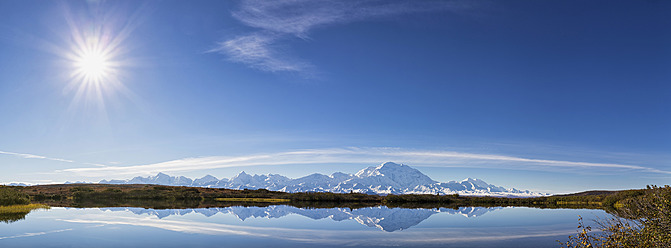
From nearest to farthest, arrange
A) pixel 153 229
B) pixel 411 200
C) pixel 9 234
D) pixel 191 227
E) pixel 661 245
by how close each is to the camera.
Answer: pixel 661 245 < pixel 9 234 < pixel 153 229 < pixel 191 227 < pixel 411 200

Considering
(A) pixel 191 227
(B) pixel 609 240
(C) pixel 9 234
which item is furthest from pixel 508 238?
(C) pixel 9 234

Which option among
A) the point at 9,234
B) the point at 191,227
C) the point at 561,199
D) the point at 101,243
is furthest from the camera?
the point at 561,199

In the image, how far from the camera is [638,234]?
1600cm

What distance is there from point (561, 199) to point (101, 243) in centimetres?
19201

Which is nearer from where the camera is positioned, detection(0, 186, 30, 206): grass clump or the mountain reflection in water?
the mountain reflection in water

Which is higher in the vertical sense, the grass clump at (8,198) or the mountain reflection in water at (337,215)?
the grass clump at (8,198)

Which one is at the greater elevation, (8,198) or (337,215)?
(8,198)

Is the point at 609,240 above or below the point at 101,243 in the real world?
above

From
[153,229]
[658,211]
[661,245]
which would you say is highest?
[658,211]

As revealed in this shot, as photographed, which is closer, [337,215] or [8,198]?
[8,198]

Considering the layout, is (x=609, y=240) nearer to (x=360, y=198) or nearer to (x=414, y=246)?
(x=414, y=246)

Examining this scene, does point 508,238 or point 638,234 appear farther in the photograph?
point 508,238

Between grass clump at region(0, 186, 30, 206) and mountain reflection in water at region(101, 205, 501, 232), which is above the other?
grass clump at region(0, 186, 30, 206)

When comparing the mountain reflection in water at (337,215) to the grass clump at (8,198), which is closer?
the mountain reflection in water at (337,215)
